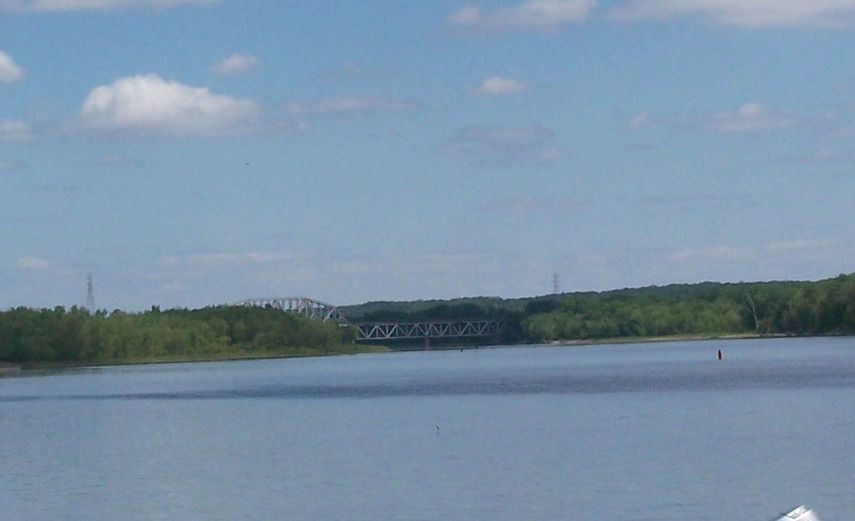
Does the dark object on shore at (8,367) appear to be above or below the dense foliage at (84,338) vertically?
below

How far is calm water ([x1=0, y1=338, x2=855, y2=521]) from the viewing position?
1292 inches

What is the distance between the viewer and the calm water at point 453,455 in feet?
108

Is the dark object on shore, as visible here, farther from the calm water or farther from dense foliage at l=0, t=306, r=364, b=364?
the calm water

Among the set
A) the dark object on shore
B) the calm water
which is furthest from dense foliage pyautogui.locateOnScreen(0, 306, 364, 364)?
the calm water

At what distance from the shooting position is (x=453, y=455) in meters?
43.3

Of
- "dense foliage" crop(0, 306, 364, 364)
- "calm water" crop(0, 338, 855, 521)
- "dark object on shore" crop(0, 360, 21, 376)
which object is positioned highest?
"dense foliage" crop(0, 306, 364, 364)

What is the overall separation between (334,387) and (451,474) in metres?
59.6

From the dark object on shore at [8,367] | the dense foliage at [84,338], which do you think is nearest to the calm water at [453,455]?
the dark object on shore at [8,367]

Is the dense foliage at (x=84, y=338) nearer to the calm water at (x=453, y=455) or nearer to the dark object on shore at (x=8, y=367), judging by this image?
the dark object on shore at (x=8, y=367)

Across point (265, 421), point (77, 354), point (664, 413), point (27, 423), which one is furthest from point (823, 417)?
point (77, 354)

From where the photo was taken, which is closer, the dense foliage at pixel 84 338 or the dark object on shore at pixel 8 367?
the dark object on shore at pixel 8 367

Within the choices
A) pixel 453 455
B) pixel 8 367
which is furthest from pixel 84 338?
pixel 453 455

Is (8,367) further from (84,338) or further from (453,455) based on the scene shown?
(453,455)

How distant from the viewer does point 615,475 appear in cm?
3656
